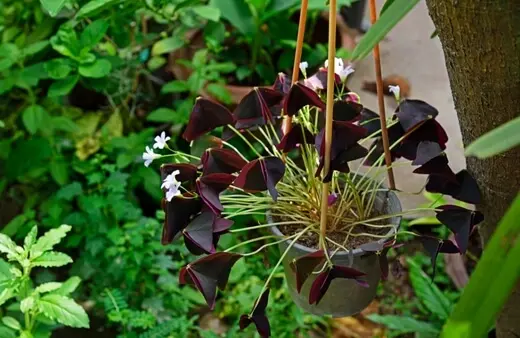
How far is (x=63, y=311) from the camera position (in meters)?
0.91

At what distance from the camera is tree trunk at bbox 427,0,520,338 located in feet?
2.02

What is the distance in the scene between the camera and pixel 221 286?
784 millimetres

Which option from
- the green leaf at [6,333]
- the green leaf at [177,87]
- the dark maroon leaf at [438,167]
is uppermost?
the dark maroon leaf at [438,167]

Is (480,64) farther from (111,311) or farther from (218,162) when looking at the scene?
(111,311)

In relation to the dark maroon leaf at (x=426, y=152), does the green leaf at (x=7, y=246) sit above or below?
below

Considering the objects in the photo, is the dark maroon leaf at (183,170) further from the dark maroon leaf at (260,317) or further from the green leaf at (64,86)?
the green leaf at (64,86)

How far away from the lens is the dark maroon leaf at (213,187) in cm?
76

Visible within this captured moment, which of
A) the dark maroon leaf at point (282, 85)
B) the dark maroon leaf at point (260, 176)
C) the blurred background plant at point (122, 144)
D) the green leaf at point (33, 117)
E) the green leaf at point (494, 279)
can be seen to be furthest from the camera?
the green leaf at point (33, 117)

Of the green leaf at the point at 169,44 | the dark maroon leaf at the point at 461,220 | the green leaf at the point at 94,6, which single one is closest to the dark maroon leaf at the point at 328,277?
the dark maroon leaf at the point at 461,220

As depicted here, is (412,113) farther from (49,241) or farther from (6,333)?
(6,333)

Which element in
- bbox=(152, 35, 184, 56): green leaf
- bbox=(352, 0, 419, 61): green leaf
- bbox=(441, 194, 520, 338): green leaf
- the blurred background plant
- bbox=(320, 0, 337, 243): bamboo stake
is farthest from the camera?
bbox=(152, 35, 184, 56): green leaf

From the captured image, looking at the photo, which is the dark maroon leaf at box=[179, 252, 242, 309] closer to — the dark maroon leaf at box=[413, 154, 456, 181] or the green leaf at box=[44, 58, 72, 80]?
the dark maroon leaf at box=[413, 154, 456, 181]

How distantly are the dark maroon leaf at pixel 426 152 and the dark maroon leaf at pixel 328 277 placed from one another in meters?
0.15

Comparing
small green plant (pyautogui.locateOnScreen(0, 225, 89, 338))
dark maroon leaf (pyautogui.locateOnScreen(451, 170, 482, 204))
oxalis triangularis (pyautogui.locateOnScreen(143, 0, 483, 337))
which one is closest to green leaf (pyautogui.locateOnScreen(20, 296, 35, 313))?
small green plant (pyautogui.locateOnScreen(0, 225, 89, 338))
